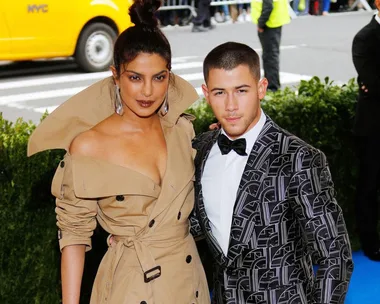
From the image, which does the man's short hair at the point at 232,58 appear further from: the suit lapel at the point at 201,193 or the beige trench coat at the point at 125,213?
the beige trench coat at the point at 125,213

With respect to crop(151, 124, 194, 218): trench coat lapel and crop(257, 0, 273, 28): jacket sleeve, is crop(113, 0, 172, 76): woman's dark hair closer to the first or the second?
crop(151, 124, 194, 218): trench coat lapel

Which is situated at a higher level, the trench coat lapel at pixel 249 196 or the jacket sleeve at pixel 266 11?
the trench coat lapel at pixel 249 196

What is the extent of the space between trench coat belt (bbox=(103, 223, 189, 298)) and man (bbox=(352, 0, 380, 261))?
2.97m

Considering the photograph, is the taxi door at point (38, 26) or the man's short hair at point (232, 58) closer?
the man's short hair at point (232, 58)

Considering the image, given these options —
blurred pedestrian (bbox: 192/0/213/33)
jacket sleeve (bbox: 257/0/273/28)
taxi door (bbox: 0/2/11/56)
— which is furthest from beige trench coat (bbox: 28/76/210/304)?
blurred pedestrian (bbox: 192/0/213/33)

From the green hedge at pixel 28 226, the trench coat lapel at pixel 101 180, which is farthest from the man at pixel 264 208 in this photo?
the green hedge at pixel 28 226

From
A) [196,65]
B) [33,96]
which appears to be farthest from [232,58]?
[196,65]

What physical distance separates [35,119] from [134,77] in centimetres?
788

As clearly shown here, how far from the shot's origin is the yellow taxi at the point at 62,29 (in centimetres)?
1224

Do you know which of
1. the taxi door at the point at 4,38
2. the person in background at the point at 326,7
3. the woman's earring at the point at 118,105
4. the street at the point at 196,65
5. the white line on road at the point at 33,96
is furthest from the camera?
the person in background at the point at 326,7

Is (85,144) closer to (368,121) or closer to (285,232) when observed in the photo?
(285,232)

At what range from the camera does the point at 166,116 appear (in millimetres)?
3318

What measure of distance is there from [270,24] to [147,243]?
350 inches

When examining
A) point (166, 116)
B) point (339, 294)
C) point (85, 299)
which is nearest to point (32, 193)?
point (85, 299)
